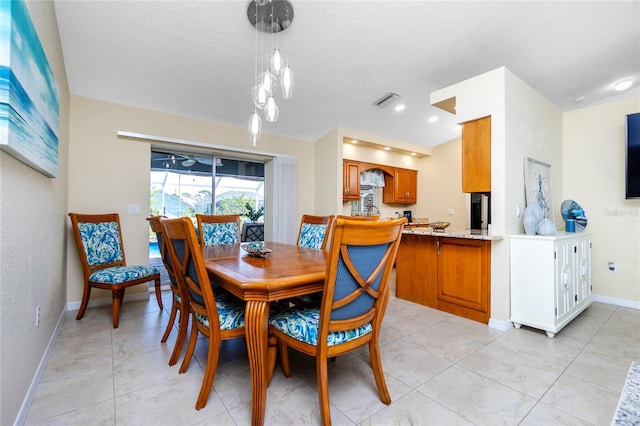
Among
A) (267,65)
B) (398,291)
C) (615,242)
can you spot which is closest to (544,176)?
(615,242)

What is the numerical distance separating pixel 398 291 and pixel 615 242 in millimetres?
2733

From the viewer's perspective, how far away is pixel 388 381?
5.67ft

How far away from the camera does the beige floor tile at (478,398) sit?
56.6 inches

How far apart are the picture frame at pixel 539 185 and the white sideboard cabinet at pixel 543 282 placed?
20.3 inches

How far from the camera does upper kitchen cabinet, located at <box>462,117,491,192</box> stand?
272 centimetres

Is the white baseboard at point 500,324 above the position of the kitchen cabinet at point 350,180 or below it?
below

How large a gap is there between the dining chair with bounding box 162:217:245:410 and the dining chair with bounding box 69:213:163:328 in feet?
4.19

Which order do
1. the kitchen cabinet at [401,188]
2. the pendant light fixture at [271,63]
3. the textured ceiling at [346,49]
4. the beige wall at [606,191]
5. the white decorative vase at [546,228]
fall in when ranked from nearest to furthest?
the pendant light fixture at [271,63]
the textured ceiling at [346,49]
the white decorative vase at [546,228]
the beige wall at [606,191]
the kitchen cabinet at [401,188]

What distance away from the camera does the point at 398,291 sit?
11.4ft

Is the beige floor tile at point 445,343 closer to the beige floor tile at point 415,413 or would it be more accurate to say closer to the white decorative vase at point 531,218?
the beige floor tile at point 415,413

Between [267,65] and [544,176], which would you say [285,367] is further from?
[544,176]

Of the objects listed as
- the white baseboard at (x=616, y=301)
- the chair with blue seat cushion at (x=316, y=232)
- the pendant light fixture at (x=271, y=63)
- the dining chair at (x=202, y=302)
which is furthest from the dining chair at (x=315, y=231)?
the white baseboard at (x=616, y=301)

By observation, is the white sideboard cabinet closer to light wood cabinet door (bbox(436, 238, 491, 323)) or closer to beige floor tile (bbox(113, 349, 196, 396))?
light wood cabinet door (bbox(436, 238, 491, 323))

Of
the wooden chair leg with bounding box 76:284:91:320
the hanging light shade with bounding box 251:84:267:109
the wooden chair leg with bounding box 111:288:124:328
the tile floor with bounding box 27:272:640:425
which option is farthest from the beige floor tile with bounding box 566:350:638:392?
the wooden chair leg with bounding box 76:284:91:320
